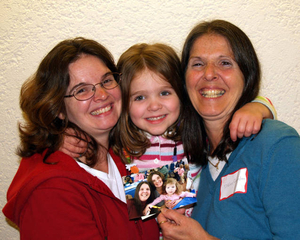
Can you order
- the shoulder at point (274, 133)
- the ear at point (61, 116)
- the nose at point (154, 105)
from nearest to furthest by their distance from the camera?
1. the shoulder at point (274, 133)
2. the ear at point (61, 116)
3. the nose at point (154, 105)

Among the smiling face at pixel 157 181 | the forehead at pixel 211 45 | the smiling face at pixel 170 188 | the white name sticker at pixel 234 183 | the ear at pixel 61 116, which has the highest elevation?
the forehead at pixel 211 45

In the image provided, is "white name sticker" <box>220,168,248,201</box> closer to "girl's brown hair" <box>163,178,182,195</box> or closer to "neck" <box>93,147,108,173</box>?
"girl's brown hair" <box>163,178,182,195</box>

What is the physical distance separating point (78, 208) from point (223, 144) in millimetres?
993

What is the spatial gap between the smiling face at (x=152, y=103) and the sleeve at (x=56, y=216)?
0.75 m

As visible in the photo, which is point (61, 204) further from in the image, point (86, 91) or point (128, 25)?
point (128, 25)

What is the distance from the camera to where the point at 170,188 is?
1.72 meters

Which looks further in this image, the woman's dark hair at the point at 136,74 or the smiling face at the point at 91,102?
the woman's dark hair at the point at 136,74

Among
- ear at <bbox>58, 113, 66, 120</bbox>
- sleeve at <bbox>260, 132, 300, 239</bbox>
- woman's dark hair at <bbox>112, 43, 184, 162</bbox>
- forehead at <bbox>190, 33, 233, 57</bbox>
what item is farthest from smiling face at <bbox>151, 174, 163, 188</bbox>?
forehead at <bbox>190, 33, 233, 57</bbox>

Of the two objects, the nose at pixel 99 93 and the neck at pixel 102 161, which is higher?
the nose at pixel 99 93

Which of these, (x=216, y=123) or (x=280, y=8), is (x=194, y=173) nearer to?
(x=216, y=123)

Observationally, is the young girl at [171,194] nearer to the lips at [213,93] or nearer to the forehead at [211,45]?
the lips at [213,93]

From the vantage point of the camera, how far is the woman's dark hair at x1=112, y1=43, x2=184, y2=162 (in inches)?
76.9

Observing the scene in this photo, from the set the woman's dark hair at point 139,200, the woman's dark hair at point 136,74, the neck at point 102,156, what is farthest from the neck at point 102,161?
the woman's dark hair at point 139,200

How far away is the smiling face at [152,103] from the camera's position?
6.33 feet
